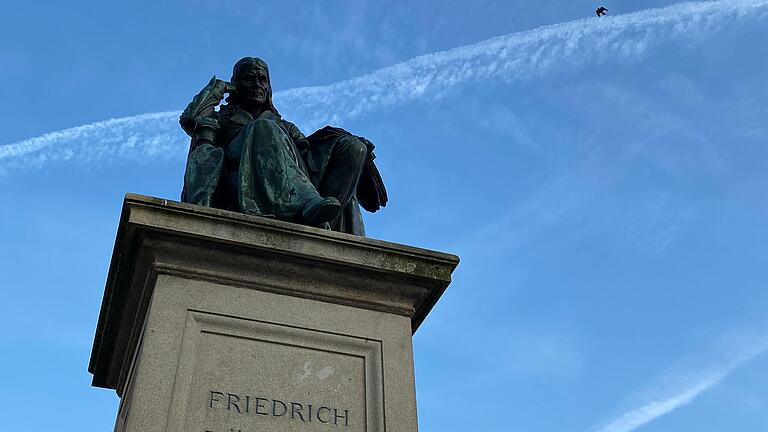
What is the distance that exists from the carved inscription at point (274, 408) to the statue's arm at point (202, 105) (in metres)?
2.70

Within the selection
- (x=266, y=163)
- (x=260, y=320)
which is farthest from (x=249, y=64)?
(x=260, y=320)

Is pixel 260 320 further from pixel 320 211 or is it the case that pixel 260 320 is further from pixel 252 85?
pixel 252 85

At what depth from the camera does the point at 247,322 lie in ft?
16.8

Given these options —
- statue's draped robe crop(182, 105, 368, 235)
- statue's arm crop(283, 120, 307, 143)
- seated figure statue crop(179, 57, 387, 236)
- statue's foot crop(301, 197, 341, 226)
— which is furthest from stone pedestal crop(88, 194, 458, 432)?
statue's arm crop(283, 120, 307, 143)

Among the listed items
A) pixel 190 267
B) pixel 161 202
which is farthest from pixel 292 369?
pixel 161 202

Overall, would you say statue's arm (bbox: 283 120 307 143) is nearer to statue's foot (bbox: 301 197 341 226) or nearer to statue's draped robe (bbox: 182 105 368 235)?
statue's draped robe (bbox: 182 105 368 235)

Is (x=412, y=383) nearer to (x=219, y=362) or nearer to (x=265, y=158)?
(x=219, y=362)

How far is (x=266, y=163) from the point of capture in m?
6.22

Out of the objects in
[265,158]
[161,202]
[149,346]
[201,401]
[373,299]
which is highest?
[265,158]

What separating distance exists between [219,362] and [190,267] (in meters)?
0.66

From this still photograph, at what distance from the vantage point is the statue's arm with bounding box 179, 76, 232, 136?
685cm

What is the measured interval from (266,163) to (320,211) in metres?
0.73

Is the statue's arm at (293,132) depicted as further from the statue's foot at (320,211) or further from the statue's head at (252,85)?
the statue's foot at (320,211)

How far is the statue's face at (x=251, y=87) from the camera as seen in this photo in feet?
24.1
